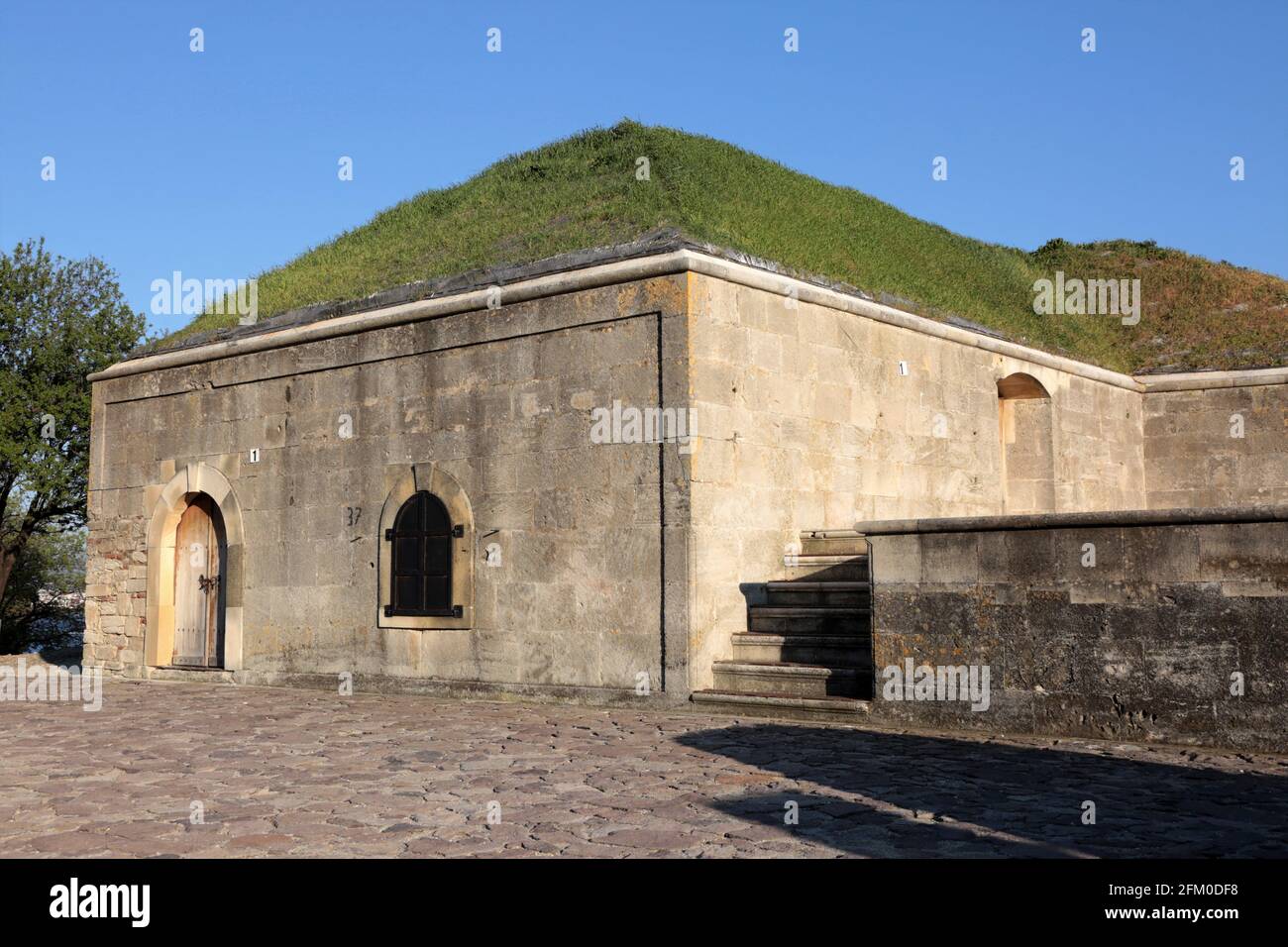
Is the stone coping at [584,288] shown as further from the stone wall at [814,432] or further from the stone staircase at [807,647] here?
the stone staircase at [807,647]

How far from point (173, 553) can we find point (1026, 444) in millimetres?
10580

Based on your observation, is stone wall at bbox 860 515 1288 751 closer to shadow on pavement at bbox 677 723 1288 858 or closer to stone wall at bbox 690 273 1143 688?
shadow on pavement at bbox 677 723 1288 858

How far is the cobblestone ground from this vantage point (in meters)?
5.12

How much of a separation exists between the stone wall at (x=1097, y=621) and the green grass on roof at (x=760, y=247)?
396cm

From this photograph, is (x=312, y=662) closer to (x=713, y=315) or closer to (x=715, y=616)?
(x=715, y=616)

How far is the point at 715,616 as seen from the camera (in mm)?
10203

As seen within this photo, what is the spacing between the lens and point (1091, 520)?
8.04 metres

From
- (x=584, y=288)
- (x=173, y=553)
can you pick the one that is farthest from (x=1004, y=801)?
(x=173, y=553)

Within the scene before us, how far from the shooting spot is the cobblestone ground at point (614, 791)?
5.12m

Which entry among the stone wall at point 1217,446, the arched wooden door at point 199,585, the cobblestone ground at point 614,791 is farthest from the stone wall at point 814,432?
the arched wooden door at point 199,585

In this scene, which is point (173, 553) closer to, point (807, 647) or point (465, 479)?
point (465, 479)

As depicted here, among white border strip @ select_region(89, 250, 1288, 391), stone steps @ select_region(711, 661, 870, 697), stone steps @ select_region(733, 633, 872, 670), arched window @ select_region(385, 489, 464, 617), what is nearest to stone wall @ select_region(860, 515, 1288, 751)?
stone steps @ select_region(711, 661, 870, 697)
